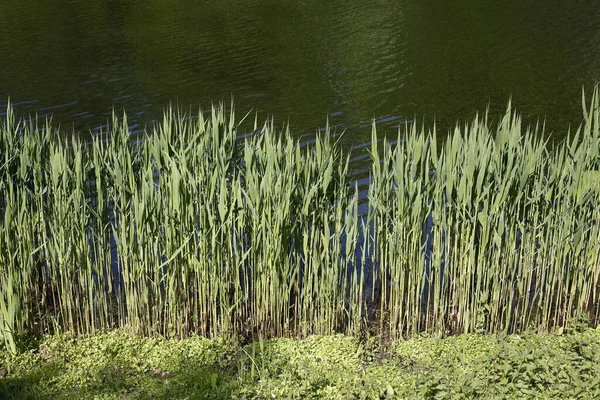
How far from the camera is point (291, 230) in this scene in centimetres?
461

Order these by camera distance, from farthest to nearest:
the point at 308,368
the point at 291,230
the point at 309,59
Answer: the point at 309,59
the point at 291,230
the point at 308,368

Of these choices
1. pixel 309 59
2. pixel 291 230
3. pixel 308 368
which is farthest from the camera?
pixel 309 59

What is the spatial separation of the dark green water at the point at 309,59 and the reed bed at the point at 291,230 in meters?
4.67

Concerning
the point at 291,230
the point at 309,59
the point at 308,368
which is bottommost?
the point at 308,368

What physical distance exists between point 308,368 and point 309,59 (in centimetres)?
1014

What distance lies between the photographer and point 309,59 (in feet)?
45.7

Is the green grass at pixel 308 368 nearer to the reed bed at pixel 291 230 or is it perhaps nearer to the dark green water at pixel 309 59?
the reed bed at pixel 291 230

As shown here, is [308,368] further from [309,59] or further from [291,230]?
[309,59]

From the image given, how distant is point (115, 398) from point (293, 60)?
10.5 m

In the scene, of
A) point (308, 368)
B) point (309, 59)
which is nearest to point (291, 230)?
point (308, 368)

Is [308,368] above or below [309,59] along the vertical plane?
below

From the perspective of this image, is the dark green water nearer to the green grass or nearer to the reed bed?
the reed bed

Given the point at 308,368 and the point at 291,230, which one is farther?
the point at 291,230

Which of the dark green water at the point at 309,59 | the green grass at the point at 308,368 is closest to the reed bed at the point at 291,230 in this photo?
the green grass at the point at 308,368
